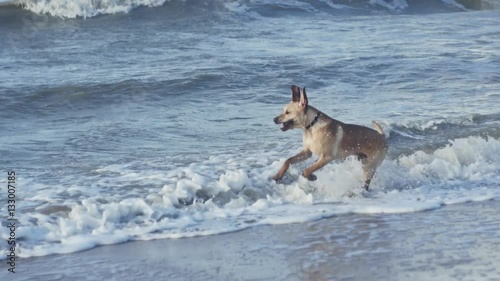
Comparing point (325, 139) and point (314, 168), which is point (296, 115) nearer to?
point (325, 139)

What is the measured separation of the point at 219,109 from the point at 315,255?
6859 mm

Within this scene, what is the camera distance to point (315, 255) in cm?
655

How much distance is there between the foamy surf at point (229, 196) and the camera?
7461mm

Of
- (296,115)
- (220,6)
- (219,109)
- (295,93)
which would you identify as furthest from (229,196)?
(220,6)

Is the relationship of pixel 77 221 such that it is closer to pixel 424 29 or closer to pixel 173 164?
pixel 173 164

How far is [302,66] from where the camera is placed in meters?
16.3

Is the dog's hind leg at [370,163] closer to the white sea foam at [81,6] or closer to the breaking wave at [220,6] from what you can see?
the breaking wave at [220,6]

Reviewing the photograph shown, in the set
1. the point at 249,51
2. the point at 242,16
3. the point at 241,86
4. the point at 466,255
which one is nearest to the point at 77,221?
the point at 466,255

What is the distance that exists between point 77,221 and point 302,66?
30.1 ft

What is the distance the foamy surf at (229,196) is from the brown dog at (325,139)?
17 cm

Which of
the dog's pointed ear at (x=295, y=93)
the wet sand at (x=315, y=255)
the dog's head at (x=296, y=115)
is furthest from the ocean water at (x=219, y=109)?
the dog's pointed ear at (x=295, y=93)

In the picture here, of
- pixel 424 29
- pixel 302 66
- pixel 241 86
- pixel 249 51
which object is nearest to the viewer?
pixel 241 86

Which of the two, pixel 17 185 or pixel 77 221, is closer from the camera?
pixel 77 221

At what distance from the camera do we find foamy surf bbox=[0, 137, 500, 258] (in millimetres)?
7461
